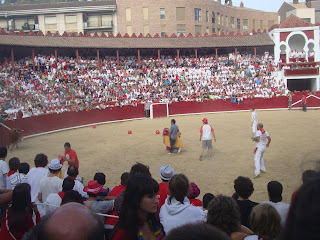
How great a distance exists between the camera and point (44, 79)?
29219 millimetres

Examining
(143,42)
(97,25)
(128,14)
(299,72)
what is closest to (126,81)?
(143,42)

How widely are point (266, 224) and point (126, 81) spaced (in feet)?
102

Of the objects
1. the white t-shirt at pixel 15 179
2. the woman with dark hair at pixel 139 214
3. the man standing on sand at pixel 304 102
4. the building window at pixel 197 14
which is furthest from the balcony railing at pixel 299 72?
the woman with dark hair at pixel 139 214

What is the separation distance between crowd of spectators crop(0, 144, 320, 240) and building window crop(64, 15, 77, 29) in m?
46.8

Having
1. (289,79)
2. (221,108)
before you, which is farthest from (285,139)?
(289,79)

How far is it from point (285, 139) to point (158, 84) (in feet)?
64.4

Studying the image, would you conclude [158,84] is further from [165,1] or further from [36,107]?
[165,1]

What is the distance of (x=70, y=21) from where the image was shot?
162 feet

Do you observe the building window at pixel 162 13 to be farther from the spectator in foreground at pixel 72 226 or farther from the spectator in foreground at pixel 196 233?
the spectator in foreground at pixel 196 233

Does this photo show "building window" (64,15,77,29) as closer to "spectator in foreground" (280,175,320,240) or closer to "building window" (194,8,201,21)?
"building window" (194,8,201,21)

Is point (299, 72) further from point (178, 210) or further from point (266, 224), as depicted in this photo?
point (266, 224)

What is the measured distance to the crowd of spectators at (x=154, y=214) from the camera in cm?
115

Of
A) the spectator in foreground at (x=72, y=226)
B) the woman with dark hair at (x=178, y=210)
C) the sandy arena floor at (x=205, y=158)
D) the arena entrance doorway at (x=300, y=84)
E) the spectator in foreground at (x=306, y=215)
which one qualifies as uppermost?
the arena entrance doorway at (x=300, y=84)

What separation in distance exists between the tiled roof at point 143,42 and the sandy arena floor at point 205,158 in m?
14.9
